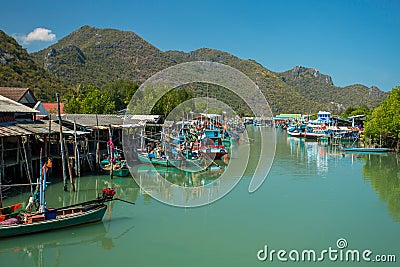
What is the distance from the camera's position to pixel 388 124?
34.6 meters

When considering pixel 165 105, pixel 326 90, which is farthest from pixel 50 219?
pixel 326 90

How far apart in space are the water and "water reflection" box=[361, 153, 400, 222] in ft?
0.36

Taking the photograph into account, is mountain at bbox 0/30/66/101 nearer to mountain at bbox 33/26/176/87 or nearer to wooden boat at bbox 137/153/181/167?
mountain at bbox 33/26/176/87

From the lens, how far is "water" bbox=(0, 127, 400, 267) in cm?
1105

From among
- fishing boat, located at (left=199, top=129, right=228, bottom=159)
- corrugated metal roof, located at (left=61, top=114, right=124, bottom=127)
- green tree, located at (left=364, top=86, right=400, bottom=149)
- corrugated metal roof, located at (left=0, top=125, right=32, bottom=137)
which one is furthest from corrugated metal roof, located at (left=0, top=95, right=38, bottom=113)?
green tree, located at (left=364, top=86, right=400, bottom=149)

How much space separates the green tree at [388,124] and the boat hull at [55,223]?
29.3 m

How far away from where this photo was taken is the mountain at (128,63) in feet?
244

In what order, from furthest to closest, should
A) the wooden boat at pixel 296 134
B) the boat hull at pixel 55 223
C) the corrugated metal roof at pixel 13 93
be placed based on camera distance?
the wooden boat at pixel 296 134
the corrugated metal roof at pixel 13 93
the boat hull at pixel 55 223

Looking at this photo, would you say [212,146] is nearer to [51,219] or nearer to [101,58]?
[51,219]

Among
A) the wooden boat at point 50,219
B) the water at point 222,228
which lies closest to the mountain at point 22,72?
the water at point 222,228

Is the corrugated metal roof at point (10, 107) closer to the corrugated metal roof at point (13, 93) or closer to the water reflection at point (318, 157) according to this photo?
the corrugated metal roof at point (13, 93)

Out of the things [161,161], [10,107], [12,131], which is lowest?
[161,161]

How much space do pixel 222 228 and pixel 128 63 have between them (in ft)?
264

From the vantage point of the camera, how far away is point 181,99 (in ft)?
161
